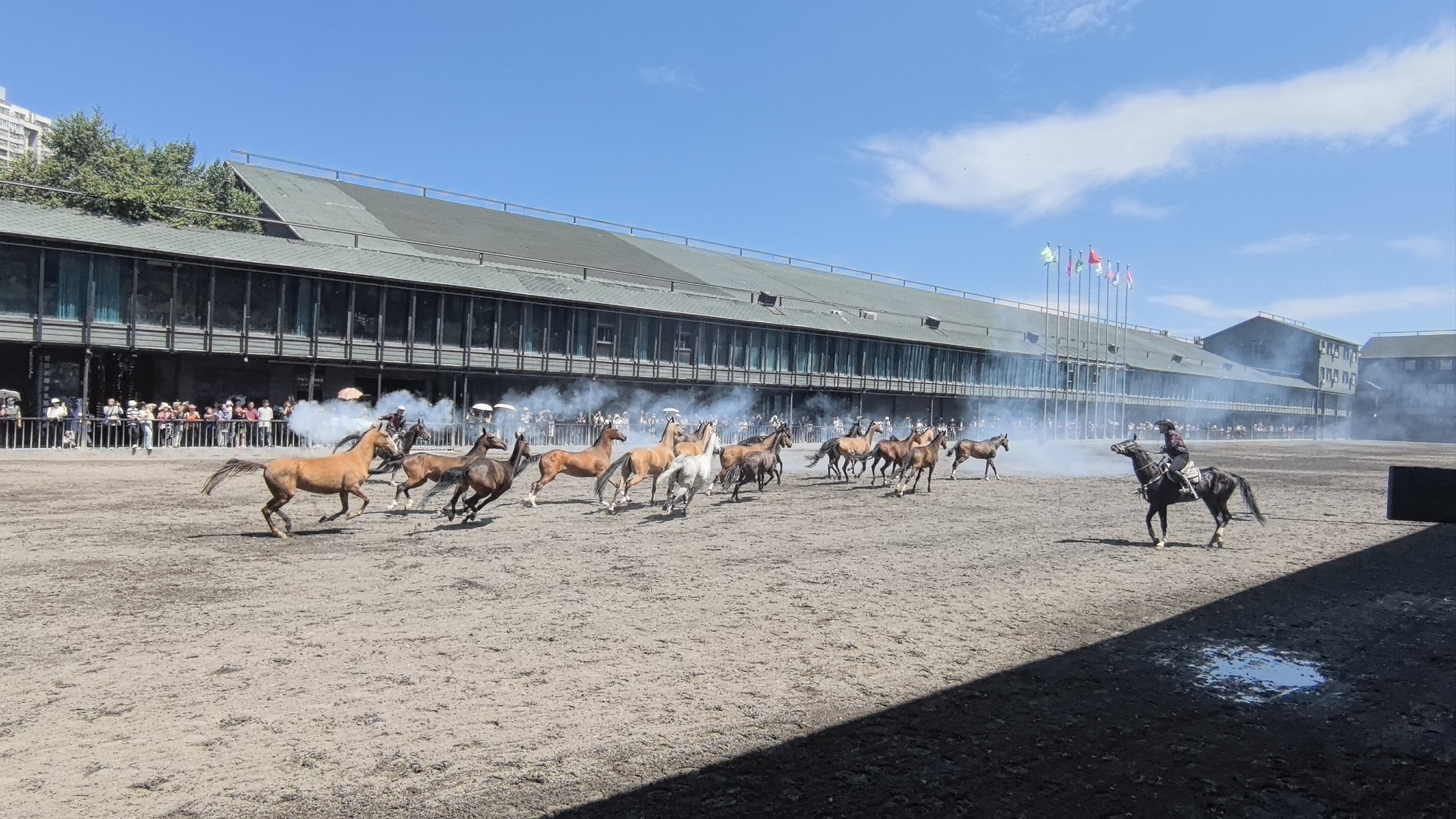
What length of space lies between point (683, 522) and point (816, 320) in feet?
120

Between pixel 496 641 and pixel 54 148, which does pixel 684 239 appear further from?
pixel 496 641

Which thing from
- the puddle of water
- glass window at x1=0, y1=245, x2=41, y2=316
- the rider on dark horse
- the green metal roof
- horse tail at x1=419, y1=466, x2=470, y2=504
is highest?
the green metal roof

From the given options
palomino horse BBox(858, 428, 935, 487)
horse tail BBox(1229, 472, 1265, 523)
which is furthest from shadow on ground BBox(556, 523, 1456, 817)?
palomino horse BBox(858, 428, 935, 487)

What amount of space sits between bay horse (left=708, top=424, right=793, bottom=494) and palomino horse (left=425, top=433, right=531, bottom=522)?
6.19 m

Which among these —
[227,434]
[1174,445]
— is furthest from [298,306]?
[1174,445]

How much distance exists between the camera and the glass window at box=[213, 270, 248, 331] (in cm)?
3120

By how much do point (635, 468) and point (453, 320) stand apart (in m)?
22.5

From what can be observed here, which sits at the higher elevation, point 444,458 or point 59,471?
point 444,458

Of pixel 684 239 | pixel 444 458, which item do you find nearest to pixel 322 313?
pixel 444 458

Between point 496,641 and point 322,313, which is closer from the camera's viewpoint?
point 496,641

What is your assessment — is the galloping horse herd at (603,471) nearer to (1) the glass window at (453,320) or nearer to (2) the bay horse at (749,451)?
(2) the bay horse at (749,451)

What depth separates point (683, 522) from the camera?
53.1 ft

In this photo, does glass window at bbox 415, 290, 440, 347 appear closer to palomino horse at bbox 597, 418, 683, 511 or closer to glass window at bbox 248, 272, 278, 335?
glass window at bbox 248, 272, 278, 335

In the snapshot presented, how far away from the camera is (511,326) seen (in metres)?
38.3
